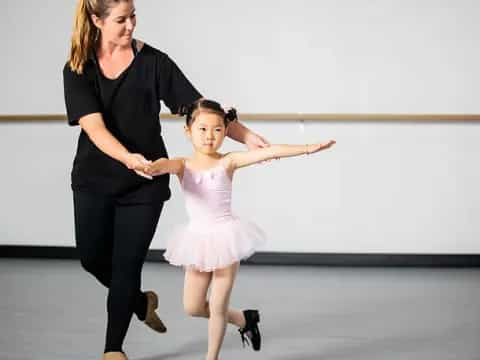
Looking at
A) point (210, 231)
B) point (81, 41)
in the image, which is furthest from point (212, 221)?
point (81, 41)

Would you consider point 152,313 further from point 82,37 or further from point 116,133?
point 82,37

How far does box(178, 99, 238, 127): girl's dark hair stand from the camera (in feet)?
9.04

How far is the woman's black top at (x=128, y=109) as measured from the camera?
2.80 metres

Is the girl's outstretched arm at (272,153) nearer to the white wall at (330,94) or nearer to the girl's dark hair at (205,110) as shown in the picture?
the girl's dark hair at (205,110)

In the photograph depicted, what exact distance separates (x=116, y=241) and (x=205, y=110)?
570mm

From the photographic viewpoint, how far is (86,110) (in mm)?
2740

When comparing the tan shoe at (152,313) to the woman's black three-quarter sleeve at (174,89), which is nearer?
the woman's black three-quarter sleeve at (174,89)

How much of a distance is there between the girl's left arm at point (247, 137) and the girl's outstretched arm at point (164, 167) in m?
0.25

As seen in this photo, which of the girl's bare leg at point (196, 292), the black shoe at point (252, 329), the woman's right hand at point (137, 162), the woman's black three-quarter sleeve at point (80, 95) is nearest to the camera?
the woman's right hand at point (137, 162)

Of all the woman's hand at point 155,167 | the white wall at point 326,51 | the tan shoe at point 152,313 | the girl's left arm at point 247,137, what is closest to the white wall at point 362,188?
the white wall at point 326,51

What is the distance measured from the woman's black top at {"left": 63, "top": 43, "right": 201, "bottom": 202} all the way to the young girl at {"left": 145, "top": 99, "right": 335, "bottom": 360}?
0.14 meters

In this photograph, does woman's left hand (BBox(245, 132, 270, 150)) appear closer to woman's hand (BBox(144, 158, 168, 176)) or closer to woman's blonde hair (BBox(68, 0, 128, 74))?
woman's hand (BBox(144, 158, 168, 176))

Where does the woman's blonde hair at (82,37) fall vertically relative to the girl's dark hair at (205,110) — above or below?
above

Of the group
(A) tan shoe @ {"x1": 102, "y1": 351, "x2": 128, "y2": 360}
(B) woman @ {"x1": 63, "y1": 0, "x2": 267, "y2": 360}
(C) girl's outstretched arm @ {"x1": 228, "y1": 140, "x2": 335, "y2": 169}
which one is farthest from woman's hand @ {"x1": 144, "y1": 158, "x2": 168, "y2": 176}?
(A) tan shoe @ {"x1": 102, "y1": 351, "x2": 128, "y2": 360}
